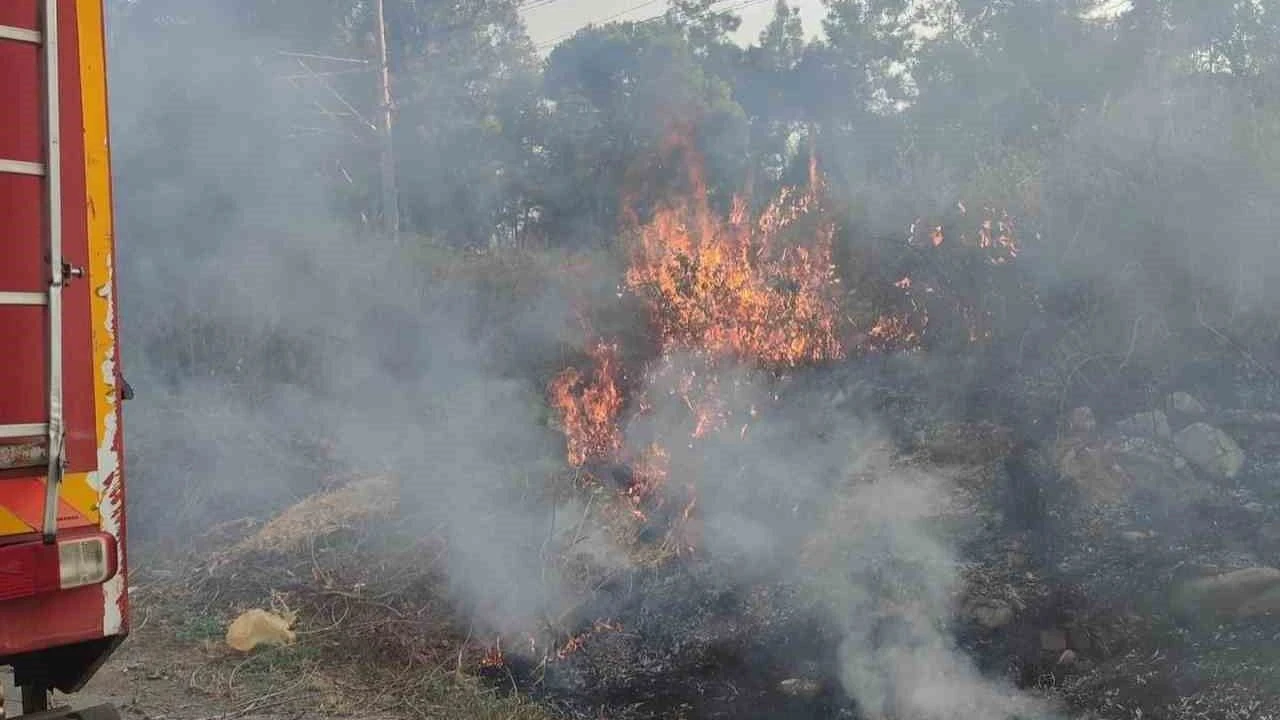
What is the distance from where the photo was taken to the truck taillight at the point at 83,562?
6.88ft

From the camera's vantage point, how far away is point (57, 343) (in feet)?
6.85

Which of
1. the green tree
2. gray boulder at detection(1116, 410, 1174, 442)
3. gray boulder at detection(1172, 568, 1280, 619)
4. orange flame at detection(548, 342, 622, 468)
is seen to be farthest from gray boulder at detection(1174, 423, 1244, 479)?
the green tree

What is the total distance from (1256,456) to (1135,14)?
6609 mm

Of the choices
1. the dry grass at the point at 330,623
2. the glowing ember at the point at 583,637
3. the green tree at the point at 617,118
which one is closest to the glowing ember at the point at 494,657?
the dry grass at the point at 330,623

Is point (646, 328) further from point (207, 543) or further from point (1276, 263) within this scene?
point (1276, 263)

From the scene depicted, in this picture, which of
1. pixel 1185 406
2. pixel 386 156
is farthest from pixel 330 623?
pixel 386 156

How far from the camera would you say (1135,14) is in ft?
33.8

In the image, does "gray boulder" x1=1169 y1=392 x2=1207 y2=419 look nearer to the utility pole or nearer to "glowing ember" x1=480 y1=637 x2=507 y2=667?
"glowing ember" x1=480 y1=637 x2=507 y2=667

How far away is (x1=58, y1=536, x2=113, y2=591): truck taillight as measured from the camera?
2098 millimetres

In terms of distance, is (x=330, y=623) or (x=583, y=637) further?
(x=330, y=623)

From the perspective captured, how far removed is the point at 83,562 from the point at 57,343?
0.51 metres

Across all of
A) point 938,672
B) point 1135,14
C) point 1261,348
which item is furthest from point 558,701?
point 1135,14

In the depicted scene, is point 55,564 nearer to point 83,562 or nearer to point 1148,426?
point 83,562

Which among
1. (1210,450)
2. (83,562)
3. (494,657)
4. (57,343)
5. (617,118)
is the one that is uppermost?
(617,118)
